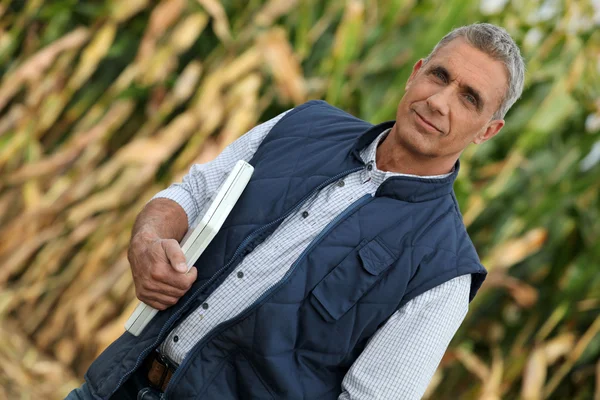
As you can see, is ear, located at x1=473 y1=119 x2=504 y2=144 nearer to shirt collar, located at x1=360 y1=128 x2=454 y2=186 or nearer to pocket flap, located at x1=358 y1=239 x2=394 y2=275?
shirt collar, located at x1=360 y1=128 x2=454 y2=186

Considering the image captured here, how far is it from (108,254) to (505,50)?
1.39m

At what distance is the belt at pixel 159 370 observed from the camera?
46.8 inches

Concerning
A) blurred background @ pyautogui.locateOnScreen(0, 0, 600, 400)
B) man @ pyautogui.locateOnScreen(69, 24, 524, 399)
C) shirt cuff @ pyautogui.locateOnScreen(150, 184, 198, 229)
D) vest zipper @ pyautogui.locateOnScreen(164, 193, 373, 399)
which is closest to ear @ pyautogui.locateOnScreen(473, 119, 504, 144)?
man @ pyautogui.locateOnScreen(69, 24, 524, 399)

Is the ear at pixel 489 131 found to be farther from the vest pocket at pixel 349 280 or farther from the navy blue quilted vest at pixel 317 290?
the vest pocket at pixel 349 280

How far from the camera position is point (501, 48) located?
1.17 meters

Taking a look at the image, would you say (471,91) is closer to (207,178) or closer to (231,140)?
(207,178)

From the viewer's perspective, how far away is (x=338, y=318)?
1.09 meters

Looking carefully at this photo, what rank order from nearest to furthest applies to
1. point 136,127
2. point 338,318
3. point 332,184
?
point 338,318 < point 332,184 < point 136,127

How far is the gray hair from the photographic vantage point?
3.84 feet

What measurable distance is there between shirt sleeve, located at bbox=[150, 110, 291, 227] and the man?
30mm

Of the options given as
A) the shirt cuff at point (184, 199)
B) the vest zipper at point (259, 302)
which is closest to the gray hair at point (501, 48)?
the vest zipper at point (259, 302)

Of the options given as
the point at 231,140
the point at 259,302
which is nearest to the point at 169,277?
the point at 259,302

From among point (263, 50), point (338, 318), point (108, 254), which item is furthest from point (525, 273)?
point (338, 318)

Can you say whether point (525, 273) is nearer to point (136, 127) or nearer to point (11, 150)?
point (136, 127)
